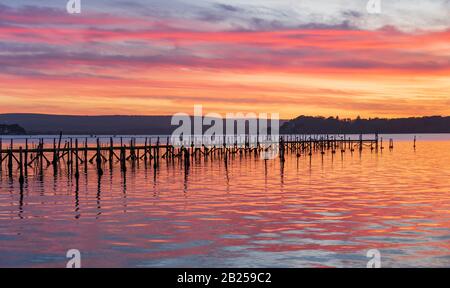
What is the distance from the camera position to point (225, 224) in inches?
979

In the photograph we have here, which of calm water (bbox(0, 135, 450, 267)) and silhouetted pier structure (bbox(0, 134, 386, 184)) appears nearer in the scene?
calm water (bbox(0, 135, 450, 267))

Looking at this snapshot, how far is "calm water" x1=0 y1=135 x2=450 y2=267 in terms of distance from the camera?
18.6 m

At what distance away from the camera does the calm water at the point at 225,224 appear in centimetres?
1858

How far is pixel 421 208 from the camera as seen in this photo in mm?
30281

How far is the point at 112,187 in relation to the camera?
41.9 meters

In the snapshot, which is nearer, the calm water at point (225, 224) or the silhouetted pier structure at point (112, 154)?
the calm water at point (225, 224)

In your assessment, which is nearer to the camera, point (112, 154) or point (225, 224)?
point (225, 224)
